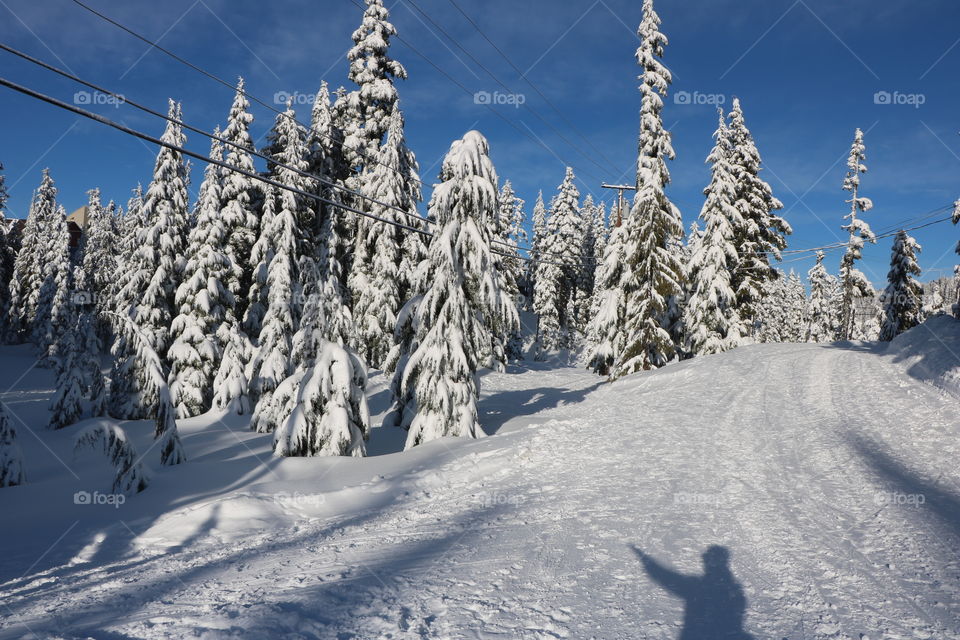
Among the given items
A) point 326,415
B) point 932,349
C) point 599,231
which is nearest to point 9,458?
point 326,415

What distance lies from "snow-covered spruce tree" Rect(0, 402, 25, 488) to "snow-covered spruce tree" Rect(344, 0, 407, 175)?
1747 centimetres

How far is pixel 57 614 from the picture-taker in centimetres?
476

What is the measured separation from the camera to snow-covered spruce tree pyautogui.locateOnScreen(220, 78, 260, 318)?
82.8 feet

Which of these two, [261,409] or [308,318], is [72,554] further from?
[261,409]

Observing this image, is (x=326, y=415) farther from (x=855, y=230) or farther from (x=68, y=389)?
(x=855, y=230)

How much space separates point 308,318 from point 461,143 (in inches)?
267

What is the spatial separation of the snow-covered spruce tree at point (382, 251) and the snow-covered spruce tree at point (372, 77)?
94cm

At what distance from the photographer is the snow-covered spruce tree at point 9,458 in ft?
41.5

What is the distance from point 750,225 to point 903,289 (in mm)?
14323

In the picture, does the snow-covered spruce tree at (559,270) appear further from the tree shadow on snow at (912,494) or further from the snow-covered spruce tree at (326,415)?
the tree shadow on snow at (912,494)

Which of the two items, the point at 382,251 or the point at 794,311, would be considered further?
the point at 794,311

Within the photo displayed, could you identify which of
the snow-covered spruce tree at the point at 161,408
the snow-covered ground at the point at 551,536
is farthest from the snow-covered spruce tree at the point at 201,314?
the snow-covered spruce tree at the point at 161,408

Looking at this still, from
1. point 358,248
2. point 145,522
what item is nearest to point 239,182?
point 358,248

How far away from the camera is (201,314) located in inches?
922
